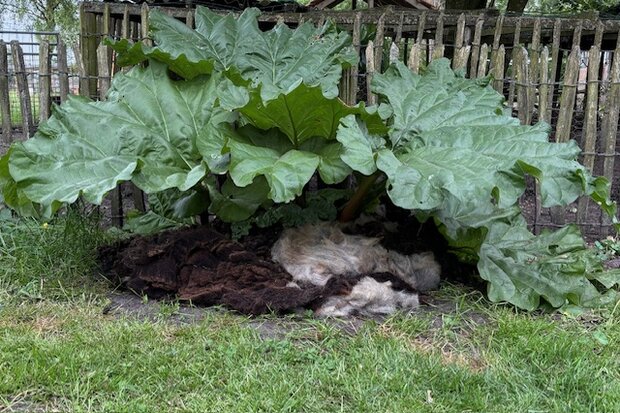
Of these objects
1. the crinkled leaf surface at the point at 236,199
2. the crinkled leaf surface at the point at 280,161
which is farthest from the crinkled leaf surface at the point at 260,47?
the crinkled leaf surface at the point at 236,199

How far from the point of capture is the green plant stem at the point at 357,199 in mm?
3537

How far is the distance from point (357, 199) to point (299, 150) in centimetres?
51

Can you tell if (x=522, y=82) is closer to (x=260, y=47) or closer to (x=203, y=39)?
(x=260, y=47)

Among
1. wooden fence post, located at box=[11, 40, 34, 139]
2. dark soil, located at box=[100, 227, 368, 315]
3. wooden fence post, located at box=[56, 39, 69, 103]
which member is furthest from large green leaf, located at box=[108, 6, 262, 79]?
dark soil, located at box=[100, 227, 368, 315]

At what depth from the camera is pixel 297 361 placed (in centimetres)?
272

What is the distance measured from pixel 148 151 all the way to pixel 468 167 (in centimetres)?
167

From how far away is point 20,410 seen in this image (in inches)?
89.7

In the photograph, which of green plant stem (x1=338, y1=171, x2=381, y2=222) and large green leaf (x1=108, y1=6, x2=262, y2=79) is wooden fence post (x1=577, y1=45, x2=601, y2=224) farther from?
large green leaf (x1=108, y1=6, x2=262, y2=79)

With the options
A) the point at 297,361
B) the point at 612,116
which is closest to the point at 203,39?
the point at 297,361

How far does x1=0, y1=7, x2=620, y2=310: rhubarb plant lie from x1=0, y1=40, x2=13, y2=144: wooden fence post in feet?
3.49

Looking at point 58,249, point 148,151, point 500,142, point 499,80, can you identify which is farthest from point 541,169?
point 58,249

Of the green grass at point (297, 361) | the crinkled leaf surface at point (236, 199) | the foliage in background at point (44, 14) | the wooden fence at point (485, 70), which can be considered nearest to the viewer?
the green grass at point (297, 361)

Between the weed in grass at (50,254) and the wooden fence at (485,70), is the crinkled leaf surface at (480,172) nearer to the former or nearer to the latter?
the wooden fence at (485,70)

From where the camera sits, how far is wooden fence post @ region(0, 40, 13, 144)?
4.34 m
